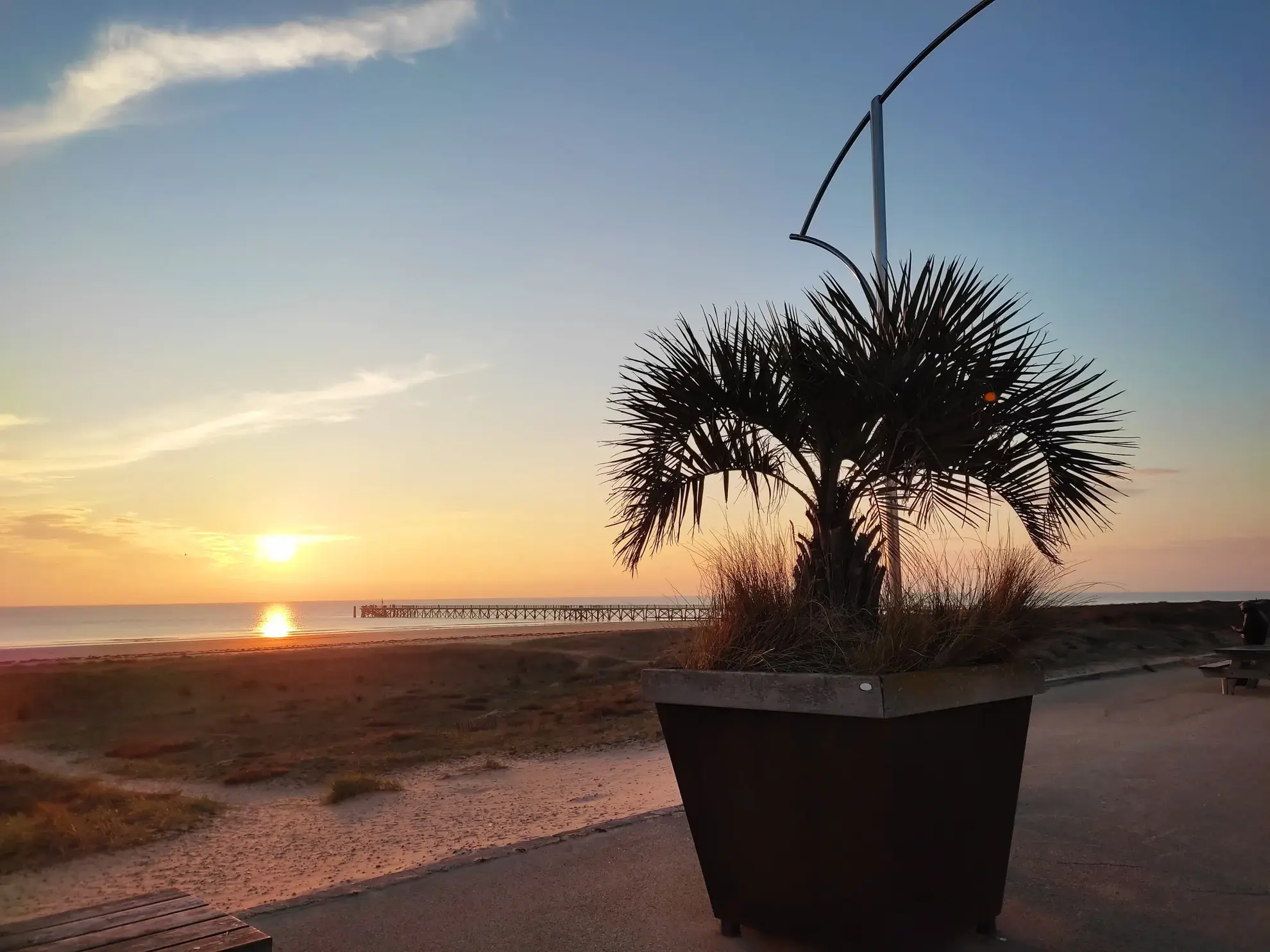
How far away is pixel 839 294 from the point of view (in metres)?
3.82

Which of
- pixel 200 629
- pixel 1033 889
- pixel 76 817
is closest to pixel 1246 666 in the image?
pixel 1033 889

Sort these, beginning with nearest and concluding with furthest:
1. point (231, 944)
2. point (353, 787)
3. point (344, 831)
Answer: point (231, 944) → point (344, 831) → point (353, 787)

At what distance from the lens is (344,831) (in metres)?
7.16

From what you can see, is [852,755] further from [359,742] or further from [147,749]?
[147,749]

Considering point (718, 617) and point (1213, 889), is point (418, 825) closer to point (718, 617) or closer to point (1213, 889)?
point (718, 617)

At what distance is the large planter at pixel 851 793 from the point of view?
2.67m

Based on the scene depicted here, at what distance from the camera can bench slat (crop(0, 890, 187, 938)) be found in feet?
7.50

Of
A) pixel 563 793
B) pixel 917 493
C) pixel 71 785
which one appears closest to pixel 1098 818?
pixel 917 493

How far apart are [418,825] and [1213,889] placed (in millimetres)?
5322

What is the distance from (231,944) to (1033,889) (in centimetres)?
297

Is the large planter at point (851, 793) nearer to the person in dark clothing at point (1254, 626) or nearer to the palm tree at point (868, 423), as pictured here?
the palm tree at point (868, 423)

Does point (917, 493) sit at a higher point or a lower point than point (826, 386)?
→ lower

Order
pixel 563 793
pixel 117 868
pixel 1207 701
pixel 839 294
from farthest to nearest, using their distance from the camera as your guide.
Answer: pixel 1207 701, pixel 563 793, pixel 117 868, pixel 839 294

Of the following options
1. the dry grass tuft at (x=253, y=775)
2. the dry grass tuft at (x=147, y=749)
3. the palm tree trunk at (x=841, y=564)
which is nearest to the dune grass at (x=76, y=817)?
the dry grass tuft at (x=253, y=775)
